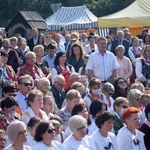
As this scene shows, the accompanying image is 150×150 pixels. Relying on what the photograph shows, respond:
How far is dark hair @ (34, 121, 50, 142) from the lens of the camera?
32.4 feet

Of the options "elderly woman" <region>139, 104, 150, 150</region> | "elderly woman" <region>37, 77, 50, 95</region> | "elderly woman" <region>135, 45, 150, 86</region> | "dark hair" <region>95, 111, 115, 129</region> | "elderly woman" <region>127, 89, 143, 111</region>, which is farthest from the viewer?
"elderly woman" <region>135, 45, 150, 86</region>

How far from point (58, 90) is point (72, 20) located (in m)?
24.3

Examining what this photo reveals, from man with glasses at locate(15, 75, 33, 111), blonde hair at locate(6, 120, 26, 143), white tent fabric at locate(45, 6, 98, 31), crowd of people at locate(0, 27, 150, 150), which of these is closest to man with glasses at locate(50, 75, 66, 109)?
crowd of people at locate(0, 27, 150, 150)

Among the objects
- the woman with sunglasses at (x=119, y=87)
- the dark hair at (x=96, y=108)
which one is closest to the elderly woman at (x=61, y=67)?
the woman with sunglasses at (x=119, y=87)

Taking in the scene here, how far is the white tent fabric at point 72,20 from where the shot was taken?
122ft

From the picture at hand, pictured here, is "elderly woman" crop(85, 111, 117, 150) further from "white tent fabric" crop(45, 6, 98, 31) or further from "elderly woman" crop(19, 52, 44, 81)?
"white tent fabric" crop(45, 6, 98, 31)

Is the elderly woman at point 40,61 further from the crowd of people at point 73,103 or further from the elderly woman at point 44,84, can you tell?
the elderly woman at point 44,84

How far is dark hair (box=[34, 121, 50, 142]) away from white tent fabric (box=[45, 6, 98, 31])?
2714 cm

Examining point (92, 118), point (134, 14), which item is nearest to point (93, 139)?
point (92, 118)

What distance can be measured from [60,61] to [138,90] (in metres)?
2.45

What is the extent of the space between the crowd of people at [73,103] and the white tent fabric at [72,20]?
61.0 feet

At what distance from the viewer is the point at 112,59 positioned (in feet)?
52.8

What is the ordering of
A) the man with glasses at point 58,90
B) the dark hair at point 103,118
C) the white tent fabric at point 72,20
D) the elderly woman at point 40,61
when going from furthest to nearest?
the white tent fabric at point 72,20 → the elderly woman at point 40,61 → the man with glasses at point 58,90 → the dark hair at point 103,118

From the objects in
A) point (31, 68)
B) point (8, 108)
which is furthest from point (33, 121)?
point (31, 68)
